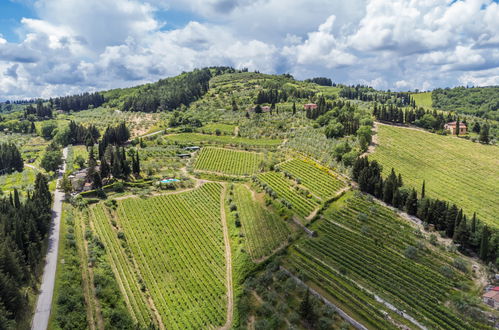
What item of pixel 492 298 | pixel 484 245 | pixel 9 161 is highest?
pixel 9 161

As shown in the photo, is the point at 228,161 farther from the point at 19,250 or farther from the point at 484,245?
the point at 484,245

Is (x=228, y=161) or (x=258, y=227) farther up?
(x=228, y=161)

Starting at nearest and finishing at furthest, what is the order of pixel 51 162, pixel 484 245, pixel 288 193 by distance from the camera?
pixel 484 245 → pixel 288 193 → pixel 51 162

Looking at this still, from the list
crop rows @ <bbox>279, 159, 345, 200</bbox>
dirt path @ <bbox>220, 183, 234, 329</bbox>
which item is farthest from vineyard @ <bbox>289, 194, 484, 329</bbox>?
dirt path @ <bbox>220, 183, 234, 329</bbox>

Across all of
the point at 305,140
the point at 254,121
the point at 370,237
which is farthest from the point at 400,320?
the point at 254,121

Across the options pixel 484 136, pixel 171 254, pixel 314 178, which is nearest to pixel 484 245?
pixel 314 178
